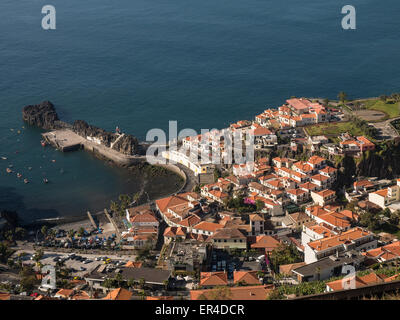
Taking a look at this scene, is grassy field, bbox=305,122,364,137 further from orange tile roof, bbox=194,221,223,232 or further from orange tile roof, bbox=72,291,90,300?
orange tile roof, bbox=72,291,90,300

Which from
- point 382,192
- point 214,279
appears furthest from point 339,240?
point 382,192

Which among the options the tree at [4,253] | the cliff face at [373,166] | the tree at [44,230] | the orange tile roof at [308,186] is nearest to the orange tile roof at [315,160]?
the cliff face at [373,166]

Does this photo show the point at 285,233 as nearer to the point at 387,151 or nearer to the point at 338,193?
the point at 338,193

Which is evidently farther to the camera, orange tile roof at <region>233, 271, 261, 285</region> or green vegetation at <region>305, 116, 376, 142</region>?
green vegetation at <region>305, 116, 376, 142</region>

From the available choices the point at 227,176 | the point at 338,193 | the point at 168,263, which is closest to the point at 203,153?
the point at 227,176

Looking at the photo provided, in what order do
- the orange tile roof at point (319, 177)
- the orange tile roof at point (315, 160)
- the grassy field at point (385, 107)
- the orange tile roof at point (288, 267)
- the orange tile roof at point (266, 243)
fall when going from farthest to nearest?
the grassy field at point (385, 107)
the orange tile roof at point (315, 160)
the orange tile roof at point (319, 177)
the orange tile roof at point (266, 243)
the orange tile roof at point (288, 267)

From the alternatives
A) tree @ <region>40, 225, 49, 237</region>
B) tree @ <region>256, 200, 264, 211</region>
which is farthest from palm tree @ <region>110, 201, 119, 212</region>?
tree @ <region>256, 200, 264, 211</region>

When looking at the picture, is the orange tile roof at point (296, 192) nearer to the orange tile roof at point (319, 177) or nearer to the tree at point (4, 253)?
the orange tile roof at point (319, 177)

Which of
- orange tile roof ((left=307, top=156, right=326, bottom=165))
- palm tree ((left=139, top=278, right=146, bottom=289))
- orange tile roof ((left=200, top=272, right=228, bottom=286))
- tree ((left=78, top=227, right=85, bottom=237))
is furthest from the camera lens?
orange tile roof ((left=307, top=156, right=326, bottom=165))
